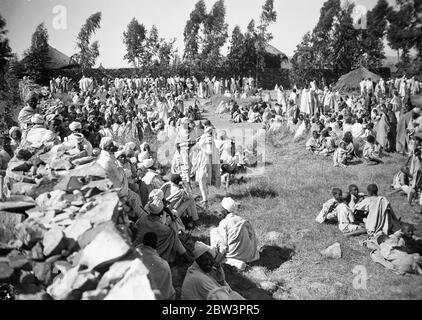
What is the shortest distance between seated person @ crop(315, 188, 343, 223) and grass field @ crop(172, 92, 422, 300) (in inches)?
7.0

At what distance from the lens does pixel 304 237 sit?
21.4 ft

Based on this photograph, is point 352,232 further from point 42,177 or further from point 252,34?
point 252,34

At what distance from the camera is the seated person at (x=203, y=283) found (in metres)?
3.94

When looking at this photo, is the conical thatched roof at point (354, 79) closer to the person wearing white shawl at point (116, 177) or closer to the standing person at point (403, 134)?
the standing person at point (403, 134)

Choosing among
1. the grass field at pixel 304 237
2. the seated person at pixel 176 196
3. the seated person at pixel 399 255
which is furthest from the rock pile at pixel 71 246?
the seated person at pixel 399 255

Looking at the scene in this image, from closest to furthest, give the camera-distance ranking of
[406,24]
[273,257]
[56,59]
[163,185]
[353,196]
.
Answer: [273,257]
[163,185]
[353,196]
[406,24]
[56,59]

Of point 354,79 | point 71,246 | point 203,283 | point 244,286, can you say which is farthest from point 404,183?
point 354,79

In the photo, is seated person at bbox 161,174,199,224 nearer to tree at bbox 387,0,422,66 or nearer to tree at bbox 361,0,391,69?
tree at bbox 387,0,422,66

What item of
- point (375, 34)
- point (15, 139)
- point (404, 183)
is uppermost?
point (375, 34)

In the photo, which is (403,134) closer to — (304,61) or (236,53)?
(304,61)

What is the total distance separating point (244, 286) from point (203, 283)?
1414mm

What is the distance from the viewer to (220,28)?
32625mm

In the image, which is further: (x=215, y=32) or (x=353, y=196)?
(x=215, y=32)

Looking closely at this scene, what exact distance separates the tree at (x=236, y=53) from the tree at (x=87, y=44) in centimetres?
1170
